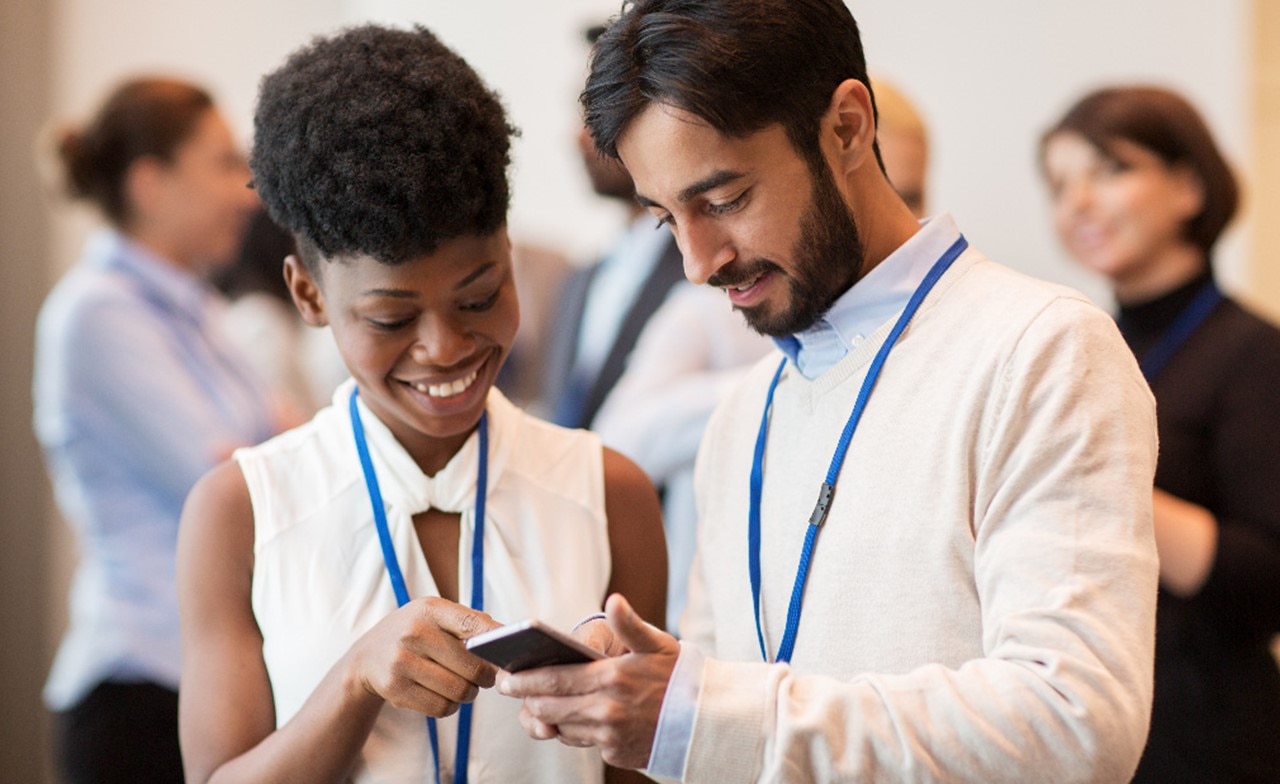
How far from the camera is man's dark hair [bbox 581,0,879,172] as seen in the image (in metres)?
1.40

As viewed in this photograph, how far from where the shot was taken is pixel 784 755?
1192 millimetres

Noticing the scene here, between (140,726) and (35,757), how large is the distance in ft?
7.56

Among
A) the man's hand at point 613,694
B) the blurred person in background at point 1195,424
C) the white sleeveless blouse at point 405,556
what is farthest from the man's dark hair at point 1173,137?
the man's hand at point 613,694

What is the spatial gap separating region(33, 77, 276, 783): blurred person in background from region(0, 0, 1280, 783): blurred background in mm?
776

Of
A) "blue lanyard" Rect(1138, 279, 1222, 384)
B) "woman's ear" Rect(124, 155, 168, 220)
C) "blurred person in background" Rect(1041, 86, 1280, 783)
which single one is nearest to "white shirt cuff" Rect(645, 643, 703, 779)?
"blurred person in background" Rect(1041, 86, 1280, 783)

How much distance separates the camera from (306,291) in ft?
5.24

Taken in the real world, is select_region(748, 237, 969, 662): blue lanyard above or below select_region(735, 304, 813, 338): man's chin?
below

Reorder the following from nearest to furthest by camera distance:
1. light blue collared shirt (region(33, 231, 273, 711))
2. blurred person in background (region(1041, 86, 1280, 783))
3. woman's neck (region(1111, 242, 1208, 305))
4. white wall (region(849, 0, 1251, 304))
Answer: blurred person in background (region(1041, 86, 1280, 783)), woman's neck (region(1111, 242, 1208, 305)), light blue collared shirt (region(33, 231, 273, 711)), white wall (region(849, 0, 1251, 304))

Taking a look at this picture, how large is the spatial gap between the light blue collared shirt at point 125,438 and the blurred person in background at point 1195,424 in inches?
78.3

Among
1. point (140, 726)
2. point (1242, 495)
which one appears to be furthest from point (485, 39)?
point (1242, 495)

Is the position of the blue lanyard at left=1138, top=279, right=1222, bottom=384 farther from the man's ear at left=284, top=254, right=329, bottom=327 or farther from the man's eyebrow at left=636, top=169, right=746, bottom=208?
the man's ear at left=284, top=254, right=329, bottom=327

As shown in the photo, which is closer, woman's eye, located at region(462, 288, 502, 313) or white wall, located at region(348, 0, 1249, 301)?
woman's eye, located at region(462, 288, 502, 313)

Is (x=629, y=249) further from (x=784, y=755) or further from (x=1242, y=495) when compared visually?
(x=784, y=755)

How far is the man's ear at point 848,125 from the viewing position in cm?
147
